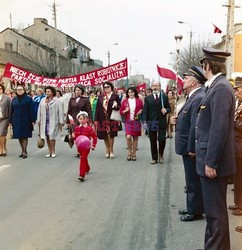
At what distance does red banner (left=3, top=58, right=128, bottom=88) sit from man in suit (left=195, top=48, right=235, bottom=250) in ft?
26.3

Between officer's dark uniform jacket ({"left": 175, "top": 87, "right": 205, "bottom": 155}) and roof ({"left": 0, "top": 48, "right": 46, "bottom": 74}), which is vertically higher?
roof ({"left": 0, "top": 48, "right": 46, "bottom": 74})

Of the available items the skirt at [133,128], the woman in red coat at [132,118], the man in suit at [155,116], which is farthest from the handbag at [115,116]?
the man in suit at [155,116]

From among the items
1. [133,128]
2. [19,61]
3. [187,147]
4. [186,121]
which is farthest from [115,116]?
[19,61]

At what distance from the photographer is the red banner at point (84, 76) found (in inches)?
455

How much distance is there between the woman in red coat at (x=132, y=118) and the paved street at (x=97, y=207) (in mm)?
411

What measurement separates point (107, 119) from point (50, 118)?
152 cm

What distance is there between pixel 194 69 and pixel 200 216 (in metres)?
1.93

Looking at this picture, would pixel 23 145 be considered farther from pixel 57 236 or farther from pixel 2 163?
pixel 57 236

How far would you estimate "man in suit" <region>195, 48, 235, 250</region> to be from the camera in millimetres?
3311

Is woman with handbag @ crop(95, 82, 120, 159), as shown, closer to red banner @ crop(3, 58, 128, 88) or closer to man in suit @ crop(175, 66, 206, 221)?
red banner @ crop(3, 58, 128, 88)

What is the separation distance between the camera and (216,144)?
3.31 metres

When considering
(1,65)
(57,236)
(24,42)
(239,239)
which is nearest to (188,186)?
(239,239)

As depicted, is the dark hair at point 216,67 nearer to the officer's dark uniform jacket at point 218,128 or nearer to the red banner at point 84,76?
the officer's dark uniform jacket at point 218,128

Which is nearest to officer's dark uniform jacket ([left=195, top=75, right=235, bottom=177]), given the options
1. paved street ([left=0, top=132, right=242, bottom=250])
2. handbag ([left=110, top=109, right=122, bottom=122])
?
paved street ([left=0, top=132, right=242, bottom=250])
